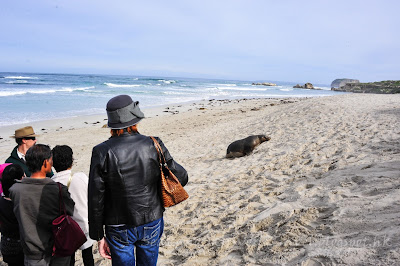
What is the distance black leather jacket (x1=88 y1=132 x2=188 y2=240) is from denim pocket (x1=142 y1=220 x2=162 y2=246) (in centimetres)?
9

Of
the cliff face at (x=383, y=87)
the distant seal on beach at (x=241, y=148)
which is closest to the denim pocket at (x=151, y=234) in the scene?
the distant seal on beach at (x=241, y=148)

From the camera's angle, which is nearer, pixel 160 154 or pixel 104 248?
pixel 160 154

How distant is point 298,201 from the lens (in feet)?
11.9

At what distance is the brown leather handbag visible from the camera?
2.06m

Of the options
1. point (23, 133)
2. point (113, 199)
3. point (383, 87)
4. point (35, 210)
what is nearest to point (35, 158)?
point (35, 210)

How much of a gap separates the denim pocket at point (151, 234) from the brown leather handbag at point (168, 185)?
0.19 m

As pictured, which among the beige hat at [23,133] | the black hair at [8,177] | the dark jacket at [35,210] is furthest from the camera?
the beige hat at [23,133]

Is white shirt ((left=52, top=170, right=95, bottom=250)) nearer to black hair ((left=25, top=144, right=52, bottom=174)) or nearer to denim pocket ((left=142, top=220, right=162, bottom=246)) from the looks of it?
black hair ((left=25, top=144, right=52, bottom=174))

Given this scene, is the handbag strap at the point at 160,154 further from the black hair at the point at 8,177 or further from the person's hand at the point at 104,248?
the black hair at the point at 8,177

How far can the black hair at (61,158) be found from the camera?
2473 mm

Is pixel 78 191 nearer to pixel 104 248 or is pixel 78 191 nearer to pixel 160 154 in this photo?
pixel 104 248

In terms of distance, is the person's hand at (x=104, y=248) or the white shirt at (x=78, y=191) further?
the white shirt at (x=78, y=191)

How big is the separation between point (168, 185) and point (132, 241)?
18.5 inches

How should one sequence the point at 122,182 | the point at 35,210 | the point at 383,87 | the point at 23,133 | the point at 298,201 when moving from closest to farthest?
the point at 122,182, the point at 35,210, the point at 23,133, the point at 298,201, the point at 383,87
